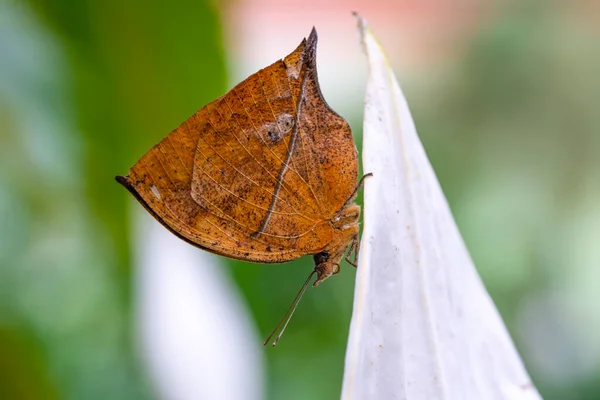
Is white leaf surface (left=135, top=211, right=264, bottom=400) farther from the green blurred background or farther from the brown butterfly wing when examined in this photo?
the brown butterfly wing

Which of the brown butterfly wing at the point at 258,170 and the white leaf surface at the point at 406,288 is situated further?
the brown butterfly wing at the point at 258,170

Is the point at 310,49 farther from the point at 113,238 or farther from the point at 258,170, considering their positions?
the point at 113,238

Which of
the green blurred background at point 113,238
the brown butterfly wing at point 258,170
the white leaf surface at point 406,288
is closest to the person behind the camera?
the white leaf surface at point 406,288

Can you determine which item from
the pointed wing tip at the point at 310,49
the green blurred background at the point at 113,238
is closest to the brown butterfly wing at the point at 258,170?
the pointed wing tip at the point at 310,49

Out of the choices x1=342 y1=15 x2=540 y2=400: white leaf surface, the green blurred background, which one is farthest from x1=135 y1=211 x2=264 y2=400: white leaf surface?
x1=342 y1=15 x2=540 y2=400: white leaf surface

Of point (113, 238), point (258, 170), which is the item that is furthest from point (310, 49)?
point (113, 238)

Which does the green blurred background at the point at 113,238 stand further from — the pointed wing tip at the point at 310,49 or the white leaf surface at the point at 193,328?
the pointed wing tip at the point at 310,49
